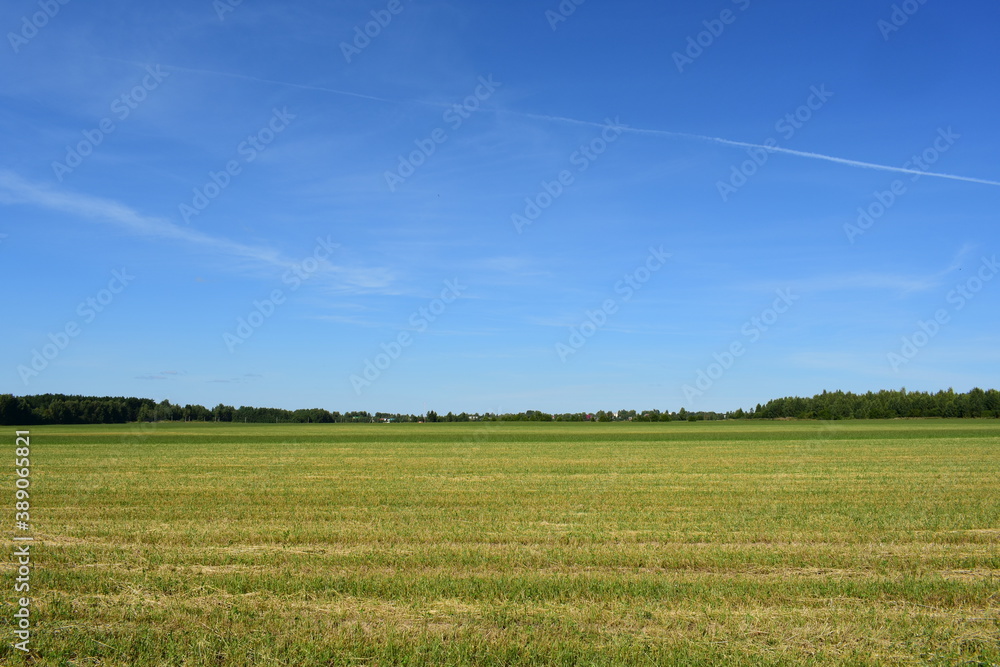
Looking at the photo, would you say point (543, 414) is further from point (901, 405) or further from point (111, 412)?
point (111, 412)

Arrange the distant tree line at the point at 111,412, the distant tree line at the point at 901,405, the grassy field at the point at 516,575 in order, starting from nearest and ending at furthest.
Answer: the grassy field at the point at 516,575 < the distant tree line at the point at 111,412 < the distant tree line at the point at 901,405

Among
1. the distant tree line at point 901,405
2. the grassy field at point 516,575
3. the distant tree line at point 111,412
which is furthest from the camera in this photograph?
the distant tree line at point 901,405

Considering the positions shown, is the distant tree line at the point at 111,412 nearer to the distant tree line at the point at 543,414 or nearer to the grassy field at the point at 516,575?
the distant tree line at the point at 543,414

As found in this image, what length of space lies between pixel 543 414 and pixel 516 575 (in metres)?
169

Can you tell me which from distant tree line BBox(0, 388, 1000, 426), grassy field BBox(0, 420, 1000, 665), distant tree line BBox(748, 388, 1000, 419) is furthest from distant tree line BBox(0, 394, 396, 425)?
grassy field BBox(0, 420, 1000, 665)

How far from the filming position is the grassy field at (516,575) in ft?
24.6

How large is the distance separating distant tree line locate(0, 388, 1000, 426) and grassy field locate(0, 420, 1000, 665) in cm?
14663

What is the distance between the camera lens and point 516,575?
34.1ft

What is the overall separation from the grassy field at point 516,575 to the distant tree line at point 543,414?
481ft

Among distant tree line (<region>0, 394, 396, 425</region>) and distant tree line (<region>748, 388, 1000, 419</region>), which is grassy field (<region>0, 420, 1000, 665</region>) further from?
distant tree line (<region>748, 388, 1000, 419</region>)

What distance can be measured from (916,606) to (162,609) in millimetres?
10068

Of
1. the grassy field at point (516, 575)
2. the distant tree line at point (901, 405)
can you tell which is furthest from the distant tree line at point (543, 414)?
the grassy field at point (516, 575)

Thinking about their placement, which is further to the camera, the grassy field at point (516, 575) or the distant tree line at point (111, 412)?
the distant tree line at point (111, 412)

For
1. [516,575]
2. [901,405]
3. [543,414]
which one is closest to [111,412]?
[543,414]
